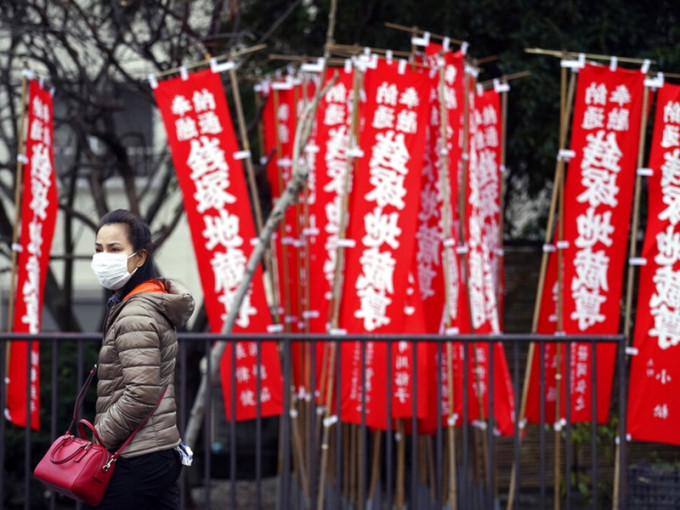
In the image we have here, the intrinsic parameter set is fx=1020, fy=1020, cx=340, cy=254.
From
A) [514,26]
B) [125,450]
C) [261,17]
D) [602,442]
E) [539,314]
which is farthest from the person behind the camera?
[261,17]

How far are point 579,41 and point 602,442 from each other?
3381 millimetres

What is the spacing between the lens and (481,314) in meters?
6.98

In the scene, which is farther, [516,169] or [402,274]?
[516,169]

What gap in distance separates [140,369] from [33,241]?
3.43 m

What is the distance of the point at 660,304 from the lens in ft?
21.9

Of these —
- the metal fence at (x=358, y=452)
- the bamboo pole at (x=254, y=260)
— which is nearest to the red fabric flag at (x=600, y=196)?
the metal fence at (x=358, y=452)

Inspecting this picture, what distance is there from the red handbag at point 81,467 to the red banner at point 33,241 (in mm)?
2676

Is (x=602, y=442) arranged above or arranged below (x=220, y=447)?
above

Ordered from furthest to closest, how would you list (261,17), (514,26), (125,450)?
(261,17) → (514,26) → (125,450)

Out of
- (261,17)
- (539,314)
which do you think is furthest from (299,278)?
(261,17)

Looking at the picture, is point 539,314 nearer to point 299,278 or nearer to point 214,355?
point 299,278

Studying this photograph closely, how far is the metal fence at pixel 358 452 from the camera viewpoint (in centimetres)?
546

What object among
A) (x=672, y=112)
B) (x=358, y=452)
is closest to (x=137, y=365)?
(x=358, y=452)

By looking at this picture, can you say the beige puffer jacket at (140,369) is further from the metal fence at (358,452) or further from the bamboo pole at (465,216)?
the bamboo pole at (465,216)
